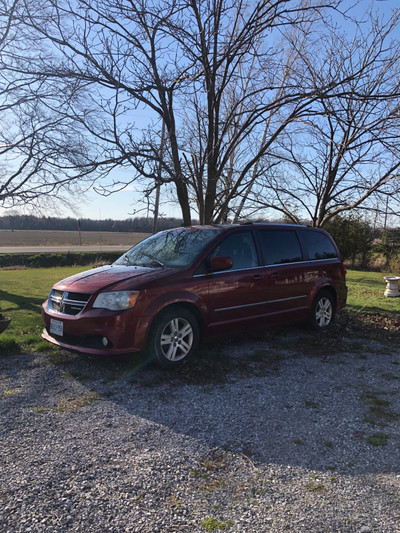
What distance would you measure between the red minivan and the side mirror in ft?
0.04

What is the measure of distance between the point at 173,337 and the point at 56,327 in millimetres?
1398

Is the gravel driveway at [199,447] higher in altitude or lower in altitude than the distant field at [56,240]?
lower

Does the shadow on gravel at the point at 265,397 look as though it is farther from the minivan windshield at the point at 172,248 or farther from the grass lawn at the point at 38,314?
the minivan windshield at the point at 172,248

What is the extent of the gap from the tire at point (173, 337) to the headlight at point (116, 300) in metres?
0.41

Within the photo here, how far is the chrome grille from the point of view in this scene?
15.4ft

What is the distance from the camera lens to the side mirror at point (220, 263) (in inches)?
201

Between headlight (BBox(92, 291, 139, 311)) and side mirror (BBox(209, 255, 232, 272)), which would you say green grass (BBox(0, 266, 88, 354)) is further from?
side mirror (BBox(209, 255, 232, 272))

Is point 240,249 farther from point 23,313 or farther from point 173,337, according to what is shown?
point 23,313

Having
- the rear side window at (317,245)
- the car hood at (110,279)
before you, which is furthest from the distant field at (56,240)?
the car hood at (110,279)

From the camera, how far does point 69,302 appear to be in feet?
15.8

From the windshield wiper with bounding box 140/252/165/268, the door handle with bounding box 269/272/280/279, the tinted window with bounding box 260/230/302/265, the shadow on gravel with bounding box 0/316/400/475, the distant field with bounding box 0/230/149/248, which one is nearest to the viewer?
the shadow on gravel with bounding box 0/316/400/475

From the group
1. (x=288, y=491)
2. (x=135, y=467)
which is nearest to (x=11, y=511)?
(x=135, y=467)

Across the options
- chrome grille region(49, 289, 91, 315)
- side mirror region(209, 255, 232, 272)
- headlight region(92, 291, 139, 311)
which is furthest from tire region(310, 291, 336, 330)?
chrome grille region(49, 289, 91, 315)

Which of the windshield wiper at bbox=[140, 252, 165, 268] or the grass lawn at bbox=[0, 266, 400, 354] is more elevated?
the windshield wiper at bbox=[140, 252, 165, 268]
